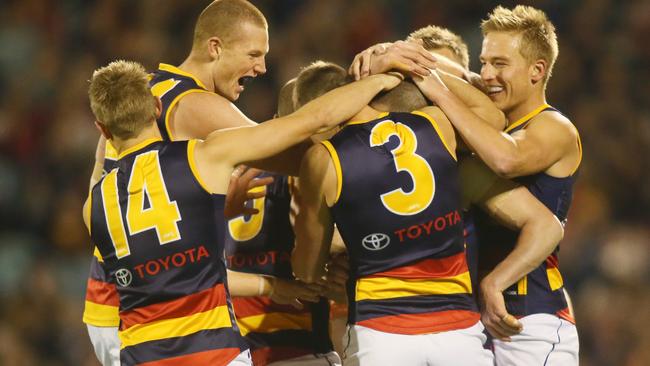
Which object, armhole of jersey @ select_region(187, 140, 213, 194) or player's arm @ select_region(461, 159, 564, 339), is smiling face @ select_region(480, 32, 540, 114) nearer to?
player's arm @ select_region(461, 159, 564, 339)

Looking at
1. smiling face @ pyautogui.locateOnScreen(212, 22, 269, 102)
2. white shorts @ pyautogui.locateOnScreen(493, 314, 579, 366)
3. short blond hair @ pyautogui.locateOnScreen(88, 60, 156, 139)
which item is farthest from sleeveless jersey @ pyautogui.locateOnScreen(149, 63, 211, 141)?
white shorts @ pyautogui.locateOnScreen(493, 314, 579, 366)

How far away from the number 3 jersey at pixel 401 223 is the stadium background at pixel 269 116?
171 inches

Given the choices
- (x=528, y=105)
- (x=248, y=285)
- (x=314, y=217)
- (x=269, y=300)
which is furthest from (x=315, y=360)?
(x=528, y=105)

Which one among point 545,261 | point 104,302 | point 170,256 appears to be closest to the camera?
point 170,256

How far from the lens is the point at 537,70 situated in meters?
4.33

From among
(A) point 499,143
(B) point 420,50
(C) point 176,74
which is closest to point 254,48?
(C) point 176,74

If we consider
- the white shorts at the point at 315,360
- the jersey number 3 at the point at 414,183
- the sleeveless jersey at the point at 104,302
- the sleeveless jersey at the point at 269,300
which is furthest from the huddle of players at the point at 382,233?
the sleeveless jersey at the point at 104,302

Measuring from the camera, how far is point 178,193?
3.79 m

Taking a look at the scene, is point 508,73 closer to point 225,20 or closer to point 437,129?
point 437,129

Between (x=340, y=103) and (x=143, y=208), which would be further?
(x=340, y=103)

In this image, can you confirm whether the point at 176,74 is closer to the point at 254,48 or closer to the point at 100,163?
the point at 254,48

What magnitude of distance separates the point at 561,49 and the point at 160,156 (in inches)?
252

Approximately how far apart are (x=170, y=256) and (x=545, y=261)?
1642 mm

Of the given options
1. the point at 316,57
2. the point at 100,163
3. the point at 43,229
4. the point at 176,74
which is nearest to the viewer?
the point at 176,74
